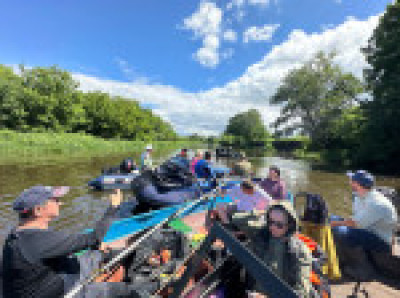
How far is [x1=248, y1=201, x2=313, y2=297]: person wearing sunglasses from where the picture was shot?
2.11 metres

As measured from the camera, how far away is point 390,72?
19.1 meters

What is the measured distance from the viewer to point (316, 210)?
3797 millimetres

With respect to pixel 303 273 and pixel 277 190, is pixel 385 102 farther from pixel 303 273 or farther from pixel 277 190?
pixel 303 273

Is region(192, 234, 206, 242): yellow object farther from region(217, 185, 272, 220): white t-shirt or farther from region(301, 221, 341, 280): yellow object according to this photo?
region(301, 221, 341, 280): yellow object

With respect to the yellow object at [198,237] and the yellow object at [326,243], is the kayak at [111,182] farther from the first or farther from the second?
the yellow object at [326,243]

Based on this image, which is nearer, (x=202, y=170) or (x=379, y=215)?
(x=379, y=215)

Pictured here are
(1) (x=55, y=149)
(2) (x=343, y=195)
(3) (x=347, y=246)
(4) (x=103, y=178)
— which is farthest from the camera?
(1) (x=55, y=149)

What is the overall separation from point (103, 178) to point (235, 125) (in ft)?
301

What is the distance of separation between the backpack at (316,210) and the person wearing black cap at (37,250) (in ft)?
11.3

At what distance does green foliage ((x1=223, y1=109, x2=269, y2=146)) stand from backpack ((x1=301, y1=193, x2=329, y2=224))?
7689cm

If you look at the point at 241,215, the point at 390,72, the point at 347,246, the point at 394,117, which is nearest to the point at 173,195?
the point at 241,215

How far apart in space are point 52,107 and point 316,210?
1773 inches

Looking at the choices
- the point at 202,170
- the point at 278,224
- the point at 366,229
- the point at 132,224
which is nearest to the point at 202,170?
the point at 202,170

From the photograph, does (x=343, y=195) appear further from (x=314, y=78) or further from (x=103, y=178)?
(x=314, y=78)
